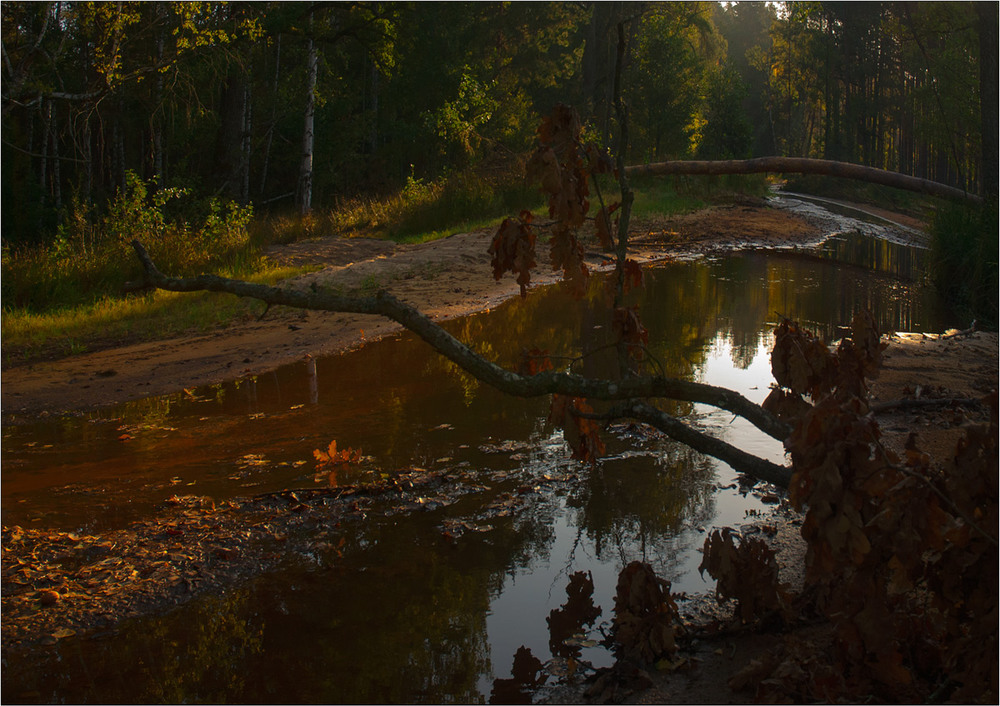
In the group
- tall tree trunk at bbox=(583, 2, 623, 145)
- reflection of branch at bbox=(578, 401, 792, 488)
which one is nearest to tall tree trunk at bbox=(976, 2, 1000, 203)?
reflection of branch at bbox=(578, 401, 792, 488)

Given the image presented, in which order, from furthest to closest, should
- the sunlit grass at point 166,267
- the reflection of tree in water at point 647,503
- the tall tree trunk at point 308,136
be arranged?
the tall tree trunk at point 308,136 < the sunlit grass at point 166,267 < the reflection of tree in water at point 647,503

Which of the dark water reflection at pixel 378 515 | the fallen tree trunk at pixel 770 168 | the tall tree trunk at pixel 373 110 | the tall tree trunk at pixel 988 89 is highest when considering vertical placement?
the tall tree trunk at pixel 373 110

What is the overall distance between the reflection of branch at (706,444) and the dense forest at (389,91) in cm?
918

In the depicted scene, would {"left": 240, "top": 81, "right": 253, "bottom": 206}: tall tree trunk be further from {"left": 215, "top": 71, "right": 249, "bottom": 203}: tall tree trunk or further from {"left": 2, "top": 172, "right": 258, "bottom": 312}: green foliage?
{"left": 2, "top": 172, "right": 258, "bottom": 312}: green foliage

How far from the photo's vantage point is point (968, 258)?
11406mm

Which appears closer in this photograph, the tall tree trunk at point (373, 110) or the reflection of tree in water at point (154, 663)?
the reflection of tree in water at point (154, 663)

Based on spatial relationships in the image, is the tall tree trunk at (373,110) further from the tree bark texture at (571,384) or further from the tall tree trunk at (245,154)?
the tree bark texture at (571,384)

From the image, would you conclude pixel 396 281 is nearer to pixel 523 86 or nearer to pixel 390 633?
pixel 390 633

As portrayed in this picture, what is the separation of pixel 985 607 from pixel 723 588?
1168 mm

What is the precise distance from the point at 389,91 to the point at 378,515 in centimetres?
3446

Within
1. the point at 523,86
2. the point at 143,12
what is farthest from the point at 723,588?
the point at 523,86

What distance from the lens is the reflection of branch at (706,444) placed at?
3973mm

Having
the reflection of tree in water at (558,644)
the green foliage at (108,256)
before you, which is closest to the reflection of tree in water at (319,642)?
the reflection of tree in water at (558,644)

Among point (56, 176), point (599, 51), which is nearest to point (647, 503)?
point (56, 176)
